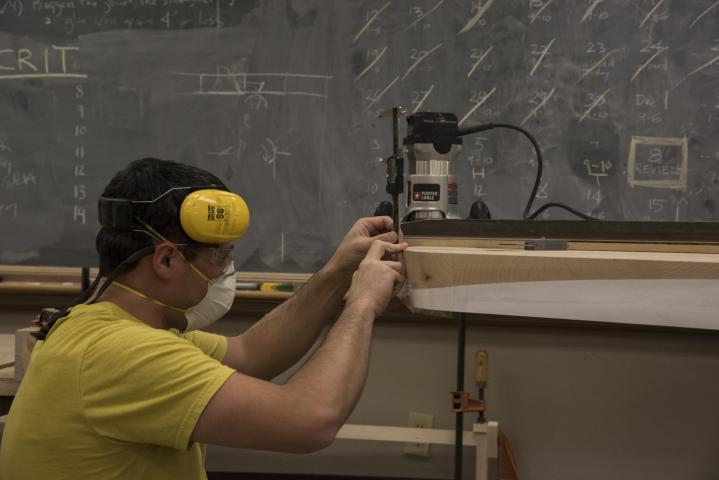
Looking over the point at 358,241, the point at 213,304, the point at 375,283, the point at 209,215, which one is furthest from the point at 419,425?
the point at 209,215

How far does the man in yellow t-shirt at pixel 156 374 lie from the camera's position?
1.03 m

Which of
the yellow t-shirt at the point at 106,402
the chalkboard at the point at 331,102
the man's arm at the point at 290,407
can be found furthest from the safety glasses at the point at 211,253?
the chalkboard at the point at 331,102

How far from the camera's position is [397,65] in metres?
2.45

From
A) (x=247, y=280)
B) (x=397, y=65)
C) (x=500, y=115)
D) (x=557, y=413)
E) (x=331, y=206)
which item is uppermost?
(x=397, y=65)

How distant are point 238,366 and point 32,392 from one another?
509mm

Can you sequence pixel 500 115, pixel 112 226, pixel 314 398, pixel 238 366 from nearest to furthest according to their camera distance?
1. pixel 314 398
2. pixel 112 226
3. pixel 238 366
4. pixel 500 115

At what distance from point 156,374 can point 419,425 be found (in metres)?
1.60

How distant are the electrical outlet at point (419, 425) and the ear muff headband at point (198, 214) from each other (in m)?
1.48

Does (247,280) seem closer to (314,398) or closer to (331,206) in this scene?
(331,206)

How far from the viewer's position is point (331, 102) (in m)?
2.48

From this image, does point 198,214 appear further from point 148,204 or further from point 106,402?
point 106,402

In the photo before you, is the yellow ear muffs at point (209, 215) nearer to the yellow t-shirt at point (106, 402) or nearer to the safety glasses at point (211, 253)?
the safety glasses at point (211, 253)

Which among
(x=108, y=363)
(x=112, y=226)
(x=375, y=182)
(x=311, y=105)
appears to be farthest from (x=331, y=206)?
(x=108, y=363)

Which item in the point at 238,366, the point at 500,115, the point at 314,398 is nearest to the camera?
the point at 314,398
